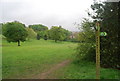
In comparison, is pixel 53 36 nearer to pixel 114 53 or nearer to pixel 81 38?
pixel 81 38

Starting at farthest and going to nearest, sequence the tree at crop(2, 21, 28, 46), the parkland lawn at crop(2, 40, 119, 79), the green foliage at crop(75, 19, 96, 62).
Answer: the tree at crop(2, 21, 28, 46), the green foliage at crop(75, 19, 96, 62), the parkland lawn at crop(2, 40, 119, 79)

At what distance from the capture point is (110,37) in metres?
5.58

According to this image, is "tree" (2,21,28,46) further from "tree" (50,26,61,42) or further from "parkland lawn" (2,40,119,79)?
"parkland lawn" (2,40,119,79)

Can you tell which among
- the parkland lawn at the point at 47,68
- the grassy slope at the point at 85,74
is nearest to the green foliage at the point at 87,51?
the parkland lawn at the point at 47,68

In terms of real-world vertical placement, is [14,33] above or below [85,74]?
above

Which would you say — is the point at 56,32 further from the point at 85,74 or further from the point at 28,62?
the point at 85,74

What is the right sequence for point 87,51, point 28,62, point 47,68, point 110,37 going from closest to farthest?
point 110,37
point 47,68
point 87,51
point 28,62

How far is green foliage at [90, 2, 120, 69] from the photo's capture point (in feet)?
17.6

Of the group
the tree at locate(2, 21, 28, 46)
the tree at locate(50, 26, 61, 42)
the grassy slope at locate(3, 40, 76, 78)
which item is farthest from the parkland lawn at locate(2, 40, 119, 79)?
the tree at locate(50, 26, 61, 42)

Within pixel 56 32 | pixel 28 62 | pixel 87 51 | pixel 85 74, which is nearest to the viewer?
pixel 85 74

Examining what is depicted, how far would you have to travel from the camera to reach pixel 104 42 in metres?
5.80

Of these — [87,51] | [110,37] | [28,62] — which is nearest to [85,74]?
[110,37]

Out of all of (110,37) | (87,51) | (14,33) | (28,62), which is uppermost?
(14,33)

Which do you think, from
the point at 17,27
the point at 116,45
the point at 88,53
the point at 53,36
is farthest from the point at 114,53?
the point at 53,36
